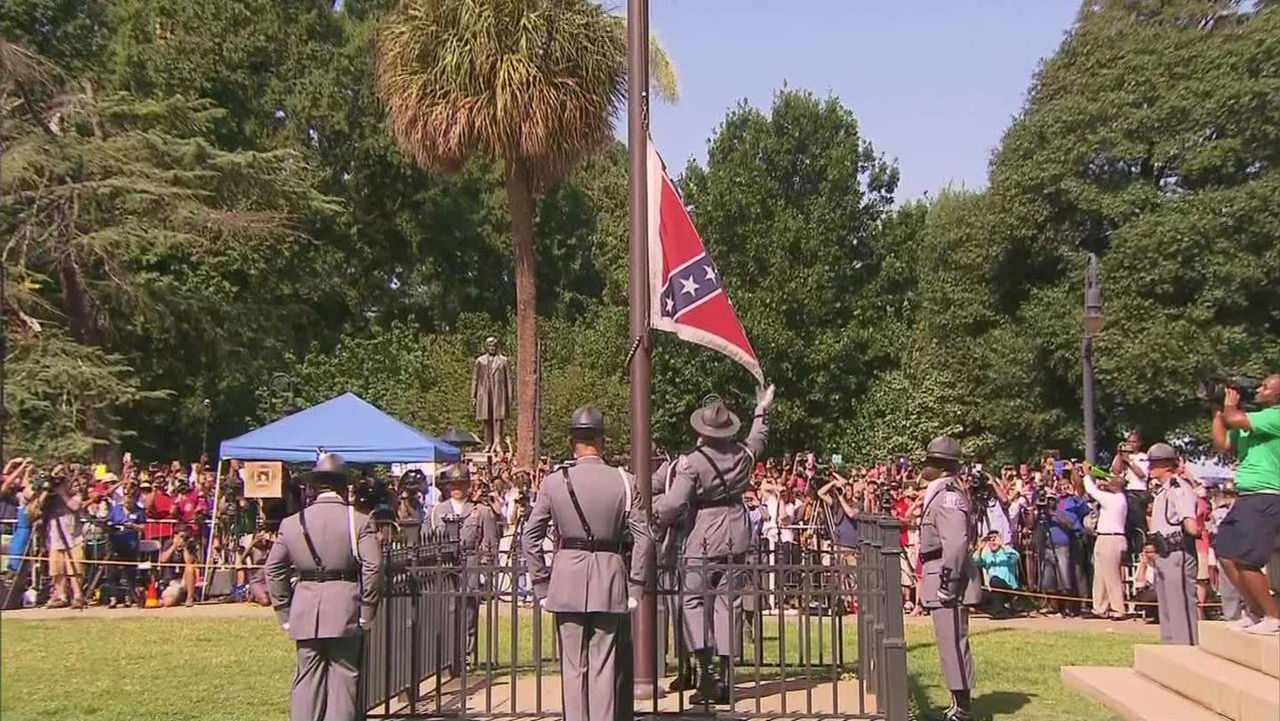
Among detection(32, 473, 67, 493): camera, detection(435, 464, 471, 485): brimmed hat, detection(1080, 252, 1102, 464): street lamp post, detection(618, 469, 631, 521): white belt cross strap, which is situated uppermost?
detection(1080, 252, 1102, 464): street lamp post

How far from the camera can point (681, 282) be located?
10195mm

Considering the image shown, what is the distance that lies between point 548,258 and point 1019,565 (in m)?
29.5

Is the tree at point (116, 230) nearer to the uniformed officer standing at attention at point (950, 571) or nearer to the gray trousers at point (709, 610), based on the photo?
the gray trousers at point (709, 610)

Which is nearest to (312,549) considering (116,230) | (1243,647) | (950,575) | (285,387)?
(950,575)

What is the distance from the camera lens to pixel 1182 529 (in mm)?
12695

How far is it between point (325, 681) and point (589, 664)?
5.03 ft

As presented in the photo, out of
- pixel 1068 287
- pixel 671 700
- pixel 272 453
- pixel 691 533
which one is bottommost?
pixel 671 700

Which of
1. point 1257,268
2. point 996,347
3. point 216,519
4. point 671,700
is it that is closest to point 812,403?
point 996,347

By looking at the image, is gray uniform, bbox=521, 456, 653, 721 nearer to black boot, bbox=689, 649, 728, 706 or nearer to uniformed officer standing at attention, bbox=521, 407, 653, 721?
uniformed officer standing at attention, bbox=521, 407, 653, 721

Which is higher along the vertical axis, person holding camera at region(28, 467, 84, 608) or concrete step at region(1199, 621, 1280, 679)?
person holding camera at region(28, 467, 84, 608)

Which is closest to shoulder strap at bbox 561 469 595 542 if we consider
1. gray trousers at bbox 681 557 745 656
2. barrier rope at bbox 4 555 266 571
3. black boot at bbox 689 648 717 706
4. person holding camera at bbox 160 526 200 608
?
gray trousers at bbox 681 557 745 656

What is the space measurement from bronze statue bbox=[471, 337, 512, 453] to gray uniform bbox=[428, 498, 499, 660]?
457 inches

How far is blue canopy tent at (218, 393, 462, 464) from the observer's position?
20.2 m

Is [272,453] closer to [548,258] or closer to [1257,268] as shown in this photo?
[1257,268]
